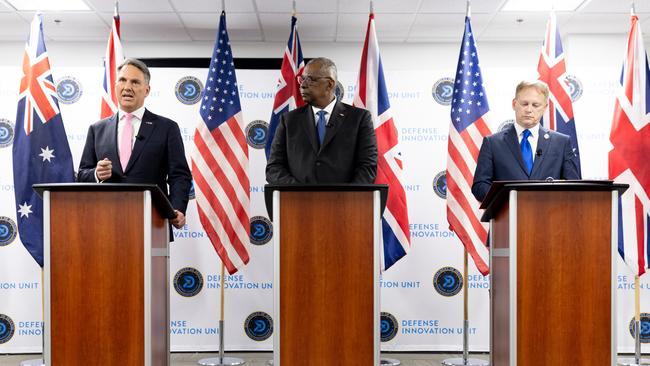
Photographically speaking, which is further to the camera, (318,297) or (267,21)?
(267,21)

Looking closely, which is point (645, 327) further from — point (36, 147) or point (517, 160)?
point (36, 147)

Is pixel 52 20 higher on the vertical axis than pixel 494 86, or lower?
higher

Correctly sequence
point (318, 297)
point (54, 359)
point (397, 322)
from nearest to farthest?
point (54, 359) < point (318, 297) < point (397, 322)

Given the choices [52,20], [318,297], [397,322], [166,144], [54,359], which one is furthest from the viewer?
[52,20]

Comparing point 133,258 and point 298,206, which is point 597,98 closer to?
point 298,206

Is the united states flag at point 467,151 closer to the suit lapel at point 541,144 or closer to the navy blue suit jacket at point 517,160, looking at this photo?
the navy blue suit jacket at point 517,160

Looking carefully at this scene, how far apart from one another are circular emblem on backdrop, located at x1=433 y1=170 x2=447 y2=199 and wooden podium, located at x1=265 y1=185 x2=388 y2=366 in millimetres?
2804

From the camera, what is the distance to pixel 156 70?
5.45m

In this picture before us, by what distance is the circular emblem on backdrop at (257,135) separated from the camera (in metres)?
5.58

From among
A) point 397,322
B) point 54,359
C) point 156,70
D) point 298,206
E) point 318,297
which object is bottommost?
point 397,322

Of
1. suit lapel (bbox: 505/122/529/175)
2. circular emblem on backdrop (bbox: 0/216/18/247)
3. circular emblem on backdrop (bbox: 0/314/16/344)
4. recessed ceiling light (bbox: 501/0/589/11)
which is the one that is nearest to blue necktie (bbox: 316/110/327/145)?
→ suit lapel (bbox: 505/122/529/175)

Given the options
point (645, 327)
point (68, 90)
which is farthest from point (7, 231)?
point (645, 327)

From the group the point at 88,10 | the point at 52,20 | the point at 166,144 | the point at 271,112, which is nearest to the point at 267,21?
the point at 271,112

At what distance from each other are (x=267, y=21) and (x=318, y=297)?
3780mm
